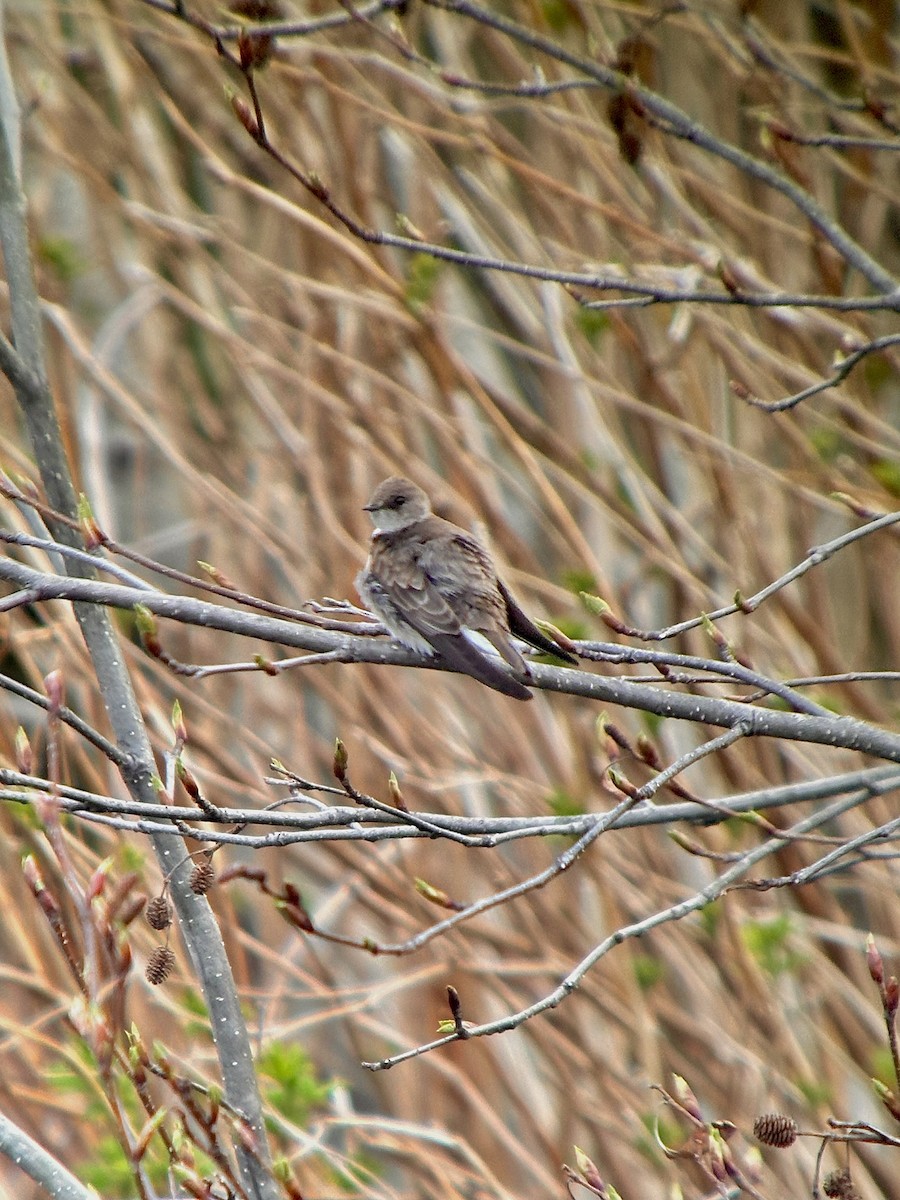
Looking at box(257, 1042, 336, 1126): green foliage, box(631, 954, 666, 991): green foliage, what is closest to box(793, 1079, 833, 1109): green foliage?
box(631, 954, 666, 991): green foliage

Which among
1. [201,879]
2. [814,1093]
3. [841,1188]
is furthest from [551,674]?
[814,1093]

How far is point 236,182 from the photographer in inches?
209

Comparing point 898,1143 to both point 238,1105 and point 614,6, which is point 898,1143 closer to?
point 238,1105

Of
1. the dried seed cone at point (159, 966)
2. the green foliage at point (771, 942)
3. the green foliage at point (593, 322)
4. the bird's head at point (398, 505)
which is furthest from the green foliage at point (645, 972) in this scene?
the dried seed cone at point (159, 966)

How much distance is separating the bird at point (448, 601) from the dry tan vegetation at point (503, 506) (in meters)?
1.11

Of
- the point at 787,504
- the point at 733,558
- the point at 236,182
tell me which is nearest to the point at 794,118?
the point at 787,504

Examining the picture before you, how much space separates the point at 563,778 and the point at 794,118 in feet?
10.8

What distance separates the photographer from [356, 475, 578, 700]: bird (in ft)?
9.52

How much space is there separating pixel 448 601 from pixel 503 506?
7.89 ft

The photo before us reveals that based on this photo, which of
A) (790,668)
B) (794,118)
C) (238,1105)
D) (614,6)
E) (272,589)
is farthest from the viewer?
(794,118)

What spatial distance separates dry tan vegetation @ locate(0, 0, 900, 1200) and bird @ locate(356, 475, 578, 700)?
1112mm

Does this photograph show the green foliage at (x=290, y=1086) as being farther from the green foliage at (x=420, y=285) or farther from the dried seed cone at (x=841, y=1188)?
the green foliage at (x=420, y=285)

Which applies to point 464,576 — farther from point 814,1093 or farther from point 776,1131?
point 814,1093

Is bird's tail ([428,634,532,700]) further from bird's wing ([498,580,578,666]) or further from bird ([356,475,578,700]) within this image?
bird's wing ([498,580,578,666])
